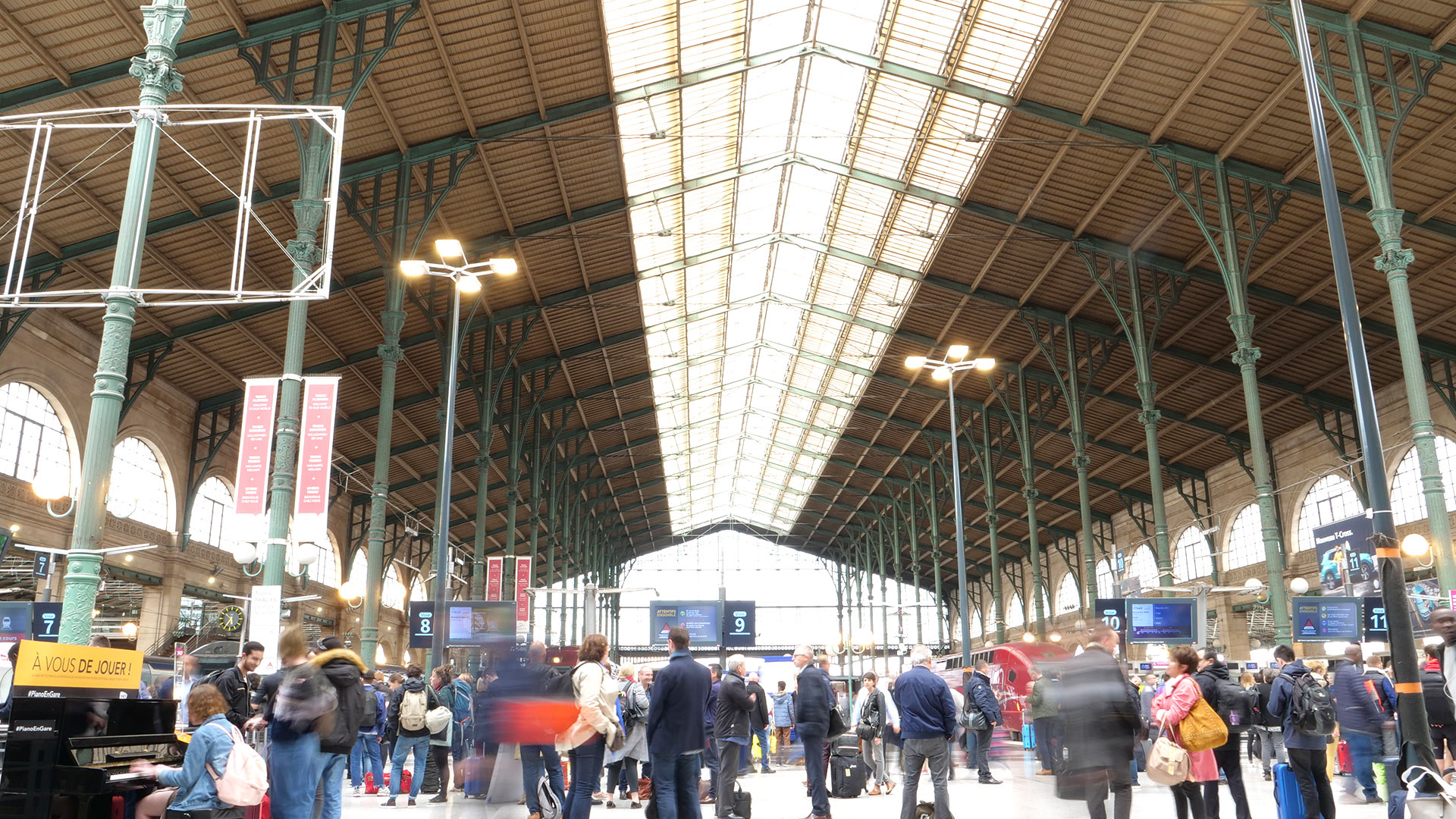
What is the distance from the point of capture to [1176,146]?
22.9 m

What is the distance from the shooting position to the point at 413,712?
48.5 ft

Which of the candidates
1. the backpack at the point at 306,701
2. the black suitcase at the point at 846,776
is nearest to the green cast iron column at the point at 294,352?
the backpack at the point at 306,701

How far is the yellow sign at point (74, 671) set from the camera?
759 cm

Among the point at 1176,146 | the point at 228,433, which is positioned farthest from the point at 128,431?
the point at 1176,146

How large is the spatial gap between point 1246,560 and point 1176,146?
22.9m

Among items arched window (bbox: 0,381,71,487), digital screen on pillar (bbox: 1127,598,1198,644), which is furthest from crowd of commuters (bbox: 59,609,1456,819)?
arched window (bbox: 0,381,71,487)

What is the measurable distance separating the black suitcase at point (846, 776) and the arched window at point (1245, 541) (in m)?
29.0

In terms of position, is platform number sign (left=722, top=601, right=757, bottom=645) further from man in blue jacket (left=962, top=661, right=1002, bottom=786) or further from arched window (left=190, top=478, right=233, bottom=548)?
man in blue jacket (left=962, top=661, right=1002, bottom=786)

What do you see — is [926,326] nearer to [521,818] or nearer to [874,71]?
[874,71]

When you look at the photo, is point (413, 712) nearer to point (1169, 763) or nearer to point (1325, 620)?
point (1169, 763)

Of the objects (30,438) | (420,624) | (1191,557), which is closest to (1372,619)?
(420,624)

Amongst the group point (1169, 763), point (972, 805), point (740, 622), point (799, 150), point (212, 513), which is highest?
point (799, 150)

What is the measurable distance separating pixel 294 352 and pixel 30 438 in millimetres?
13642

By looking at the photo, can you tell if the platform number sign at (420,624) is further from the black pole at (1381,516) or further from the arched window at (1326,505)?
the arched window at (1326,505)
